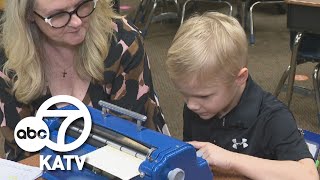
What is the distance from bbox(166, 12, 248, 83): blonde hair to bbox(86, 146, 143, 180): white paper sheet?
1.31ft

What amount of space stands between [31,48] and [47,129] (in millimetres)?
588

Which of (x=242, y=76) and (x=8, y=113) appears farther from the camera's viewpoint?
(x=8, y=113)

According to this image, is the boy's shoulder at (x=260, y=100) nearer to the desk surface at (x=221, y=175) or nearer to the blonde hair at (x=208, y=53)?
the blonde hair at (x=208, y=53)

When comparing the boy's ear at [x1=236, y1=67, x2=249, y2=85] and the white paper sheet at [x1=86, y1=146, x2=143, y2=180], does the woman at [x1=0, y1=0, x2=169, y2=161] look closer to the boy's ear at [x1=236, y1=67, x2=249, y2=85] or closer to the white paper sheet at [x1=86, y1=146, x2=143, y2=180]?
the boy's ear at [x1=236, y1=67, x2=249, y2=85]

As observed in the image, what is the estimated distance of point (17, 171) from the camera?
103 cm

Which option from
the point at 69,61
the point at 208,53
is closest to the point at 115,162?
the point at 208,53

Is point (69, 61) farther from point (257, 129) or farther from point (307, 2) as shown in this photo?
point (307, 2)

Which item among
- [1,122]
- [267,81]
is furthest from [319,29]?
[1,122]

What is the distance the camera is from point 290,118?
1.16 metres

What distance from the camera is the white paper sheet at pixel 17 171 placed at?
3.26 feet

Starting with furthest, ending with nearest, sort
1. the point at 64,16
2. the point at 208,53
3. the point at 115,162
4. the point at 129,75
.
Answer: the point at 129,75, the point at 64,16, the point at 208,53, the point at 115,162

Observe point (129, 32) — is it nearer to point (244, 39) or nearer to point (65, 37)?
point (65, 37)

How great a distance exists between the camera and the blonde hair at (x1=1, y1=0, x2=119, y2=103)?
1.39 meters

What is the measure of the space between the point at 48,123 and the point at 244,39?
1.77ft
